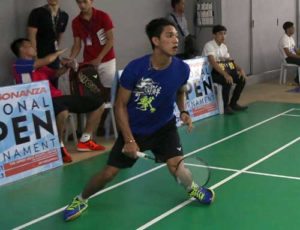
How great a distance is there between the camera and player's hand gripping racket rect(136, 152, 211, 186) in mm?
4052

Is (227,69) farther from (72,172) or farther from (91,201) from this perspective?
(91,201)

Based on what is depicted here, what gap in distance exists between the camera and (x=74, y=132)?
6.65 meters

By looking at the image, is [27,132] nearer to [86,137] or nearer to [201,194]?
[86,137]

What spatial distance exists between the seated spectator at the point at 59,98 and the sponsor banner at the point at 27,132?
6.3 inches

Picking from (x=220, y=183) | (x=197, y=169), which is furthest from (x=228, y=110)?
(x=197, y=169)

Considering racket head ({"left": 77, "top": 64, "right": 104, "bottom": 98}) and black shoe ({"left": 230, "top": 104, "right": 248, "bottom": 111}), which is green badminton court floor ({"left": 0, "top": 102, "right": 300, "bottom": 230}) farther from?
black shoe ({"left": 230, "top": 104, "right": 248, "bottom": 111})

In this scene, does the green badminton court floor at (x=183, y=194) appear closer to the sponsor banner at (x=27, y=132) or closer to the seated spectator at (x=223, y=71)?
the sponsor banner at (x=27, y=132)

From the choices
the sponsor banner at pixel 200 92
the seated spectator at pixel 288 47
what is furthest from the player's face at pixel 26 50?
the seated spectator at pixel 288 47

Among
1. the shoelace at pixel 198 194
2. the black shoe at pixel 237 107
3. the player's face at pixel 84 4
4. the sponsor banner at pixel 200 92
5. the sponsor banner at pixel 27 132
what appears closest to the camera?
the shoelace at pixel 198 194

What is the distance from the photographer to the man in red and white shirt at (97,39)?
Result: 22.2ft

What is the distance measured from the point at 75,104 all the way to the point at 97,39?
1.20 metres

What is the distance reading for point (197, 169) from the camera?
4.28 meters

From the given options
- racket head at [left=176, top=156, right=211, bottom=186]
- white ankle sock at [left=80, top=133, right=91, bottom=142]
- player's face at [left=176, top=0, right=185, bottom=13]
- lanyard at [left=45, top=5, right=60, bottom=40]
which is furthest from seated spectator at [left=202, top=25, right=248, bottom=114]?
racket head at [left=176, top=156, right=211, bottom=186]

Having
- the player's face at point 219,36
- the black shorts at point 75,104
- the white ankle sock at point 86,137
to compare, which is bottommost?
the white ankle sock at point 86,137
